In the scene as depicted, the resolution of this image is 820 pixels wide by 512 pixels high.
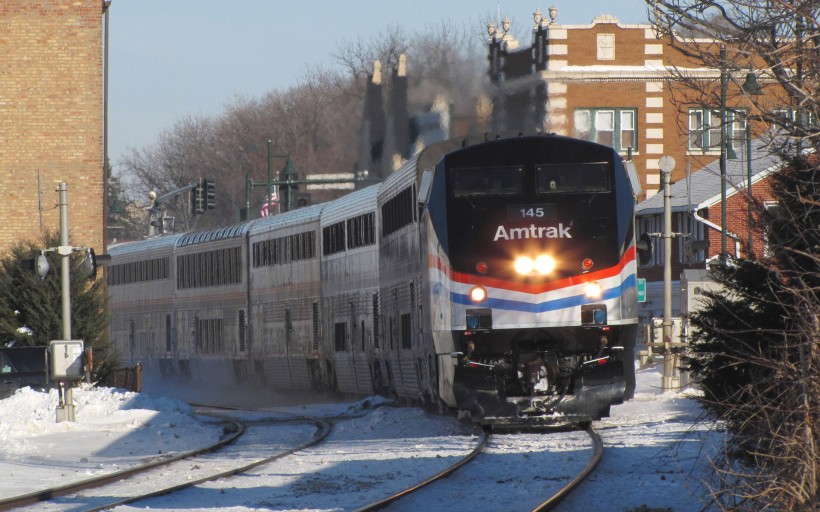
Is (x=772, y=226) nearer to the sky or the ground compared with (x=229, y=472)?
nearer to the sky

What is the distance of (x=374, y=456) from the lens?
18.6m

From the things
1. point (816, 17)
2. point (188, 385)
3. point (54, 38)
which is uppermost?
point (54, 38)

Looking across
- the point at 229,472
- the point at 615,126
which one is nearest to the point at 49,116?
the point at 615,126

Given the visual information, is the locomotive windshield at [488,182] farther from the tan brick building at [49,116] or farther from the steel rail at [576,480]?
the tan brick building at [49,116]

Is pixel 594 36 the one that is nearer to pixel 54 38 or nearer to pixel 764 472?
pixel 54 38

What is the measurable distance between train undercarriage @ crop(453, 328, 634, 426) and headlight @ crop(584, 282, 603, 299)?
0.43 m

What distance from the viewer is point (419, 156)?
72.7 feet

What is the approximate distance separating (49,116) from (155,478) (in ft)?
90.5

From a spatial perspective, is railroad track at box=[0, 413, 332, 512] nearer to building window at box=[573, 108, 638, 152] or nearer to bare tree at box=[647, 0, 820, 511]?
bare tree at box=[647, 0, 820, 511]

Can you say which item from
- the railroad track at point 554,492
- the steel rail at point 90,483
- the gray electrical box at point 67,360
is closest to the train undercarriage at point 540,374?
the railroad track at point 554,492

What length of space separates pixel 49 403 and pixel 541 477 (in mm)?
A: 14258

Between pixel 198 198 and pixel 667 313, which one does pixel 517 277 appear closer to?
pixel 667 313

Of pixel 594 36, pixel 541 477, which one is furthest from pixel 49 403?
pixel 594 36

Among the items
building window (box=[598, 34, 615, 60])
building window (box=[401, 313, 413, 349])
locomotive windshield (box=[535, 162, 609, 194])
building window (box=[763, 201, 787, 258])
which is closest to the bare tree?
building window (box=[763, 201, 787, 258])
